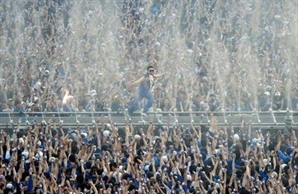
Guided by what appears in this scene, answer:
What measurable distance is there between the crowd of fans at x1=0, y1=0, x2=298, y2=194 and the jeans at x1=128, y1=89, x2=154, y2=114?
16.8 inches

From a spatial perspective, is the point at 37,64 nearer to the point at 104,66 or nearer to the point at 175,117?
the point at 104,66

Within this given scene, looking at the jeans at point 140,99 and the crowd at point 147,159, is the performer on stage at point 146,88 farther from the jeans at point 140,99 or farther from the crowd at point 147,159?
the crowd at point 147,159

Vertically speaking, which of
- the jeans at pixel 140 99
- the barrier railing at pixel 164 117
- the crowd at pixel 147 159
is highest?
the jeans at pixel 140 99

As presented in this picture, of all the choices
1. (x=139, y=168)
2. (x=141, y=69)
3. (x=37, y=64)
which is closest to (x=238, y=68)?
(x=141, y=69)

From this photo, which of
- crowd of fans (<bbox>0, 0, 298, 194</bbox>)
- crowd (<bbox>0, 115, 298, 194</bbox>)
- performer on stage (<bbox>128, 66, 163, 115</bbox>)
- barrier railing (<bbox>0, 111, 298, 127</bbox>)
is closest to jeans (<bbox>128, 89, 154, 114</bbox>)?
performer on stage (<bbox>128, 66, 163, 115</bbox>)

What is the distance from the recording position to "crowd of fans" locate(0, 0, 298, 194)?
129 feet

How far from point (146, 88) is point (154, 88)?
1980 mm

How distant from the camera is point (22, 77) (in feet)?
160

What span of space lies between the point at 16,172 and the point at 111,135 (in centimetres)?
329

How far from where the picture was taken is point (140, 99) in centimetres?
4416

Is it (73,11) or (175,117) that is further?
(73,11)

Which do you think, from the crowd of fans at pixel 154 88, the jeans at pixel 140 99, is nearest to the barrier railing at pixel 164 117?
the jeans at pixel 140 99

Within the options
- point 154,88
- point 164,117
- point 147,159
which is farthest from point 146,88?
point 147,159

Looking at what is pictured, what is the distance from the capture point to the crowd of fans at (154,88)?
129ft
